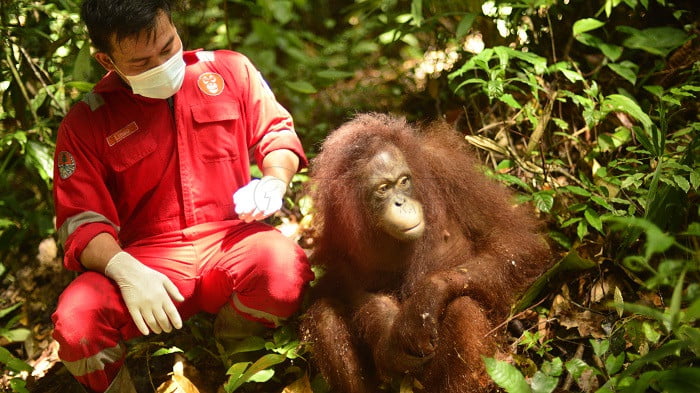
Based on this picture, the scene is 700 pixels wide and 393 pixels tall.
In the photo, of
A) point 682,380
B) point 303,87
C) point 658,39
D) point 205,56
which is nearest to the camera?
point 682,380

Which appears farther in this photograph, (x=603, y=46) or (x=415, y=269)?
(x=603, y=46)

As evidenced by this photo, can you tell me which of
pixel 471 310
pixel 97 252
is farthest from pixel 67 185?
pixel 471 310

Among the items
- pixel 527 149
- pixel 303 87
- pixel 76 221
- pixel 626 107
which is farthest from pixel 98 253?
pixel 626 107

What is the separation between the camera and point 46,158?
3.08 metres

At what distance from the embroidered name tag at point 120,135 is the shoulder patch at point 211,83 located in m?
0.29

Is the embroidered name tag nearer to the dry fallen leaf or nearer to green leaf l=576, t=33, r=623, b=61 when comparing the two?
the dry fallen leaf

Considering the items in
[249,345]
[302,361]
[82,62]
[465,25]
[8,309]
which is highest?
[82,62]

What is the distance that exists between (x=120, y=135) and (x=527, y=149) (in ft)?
5.76

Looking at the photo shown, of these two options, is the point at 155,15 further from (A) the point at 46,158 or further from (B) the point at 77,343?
(A) the point at 46,158

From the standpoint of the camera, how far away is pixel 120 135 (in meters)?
2.32

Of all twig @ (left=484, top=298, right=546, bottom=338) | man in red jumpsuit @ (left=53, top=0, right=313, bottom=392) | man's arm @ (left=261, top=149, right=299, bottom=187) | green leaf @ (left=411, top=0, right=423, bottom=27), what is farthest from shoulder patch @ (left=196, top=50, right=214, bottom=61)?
twig @ (left=484, top=298, right=546, bottom=338)

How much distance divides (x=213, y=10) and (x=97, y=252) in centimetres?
324

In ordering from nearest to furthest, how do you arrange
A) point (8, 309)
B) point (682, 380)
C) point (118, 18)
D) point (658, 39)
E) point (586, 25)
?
point (682, 380)
point (118, 18)
point (658, 39)
point (586, 25)
point (8, 309)

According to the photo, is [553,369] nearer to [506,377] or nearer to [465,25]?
[506,377]
